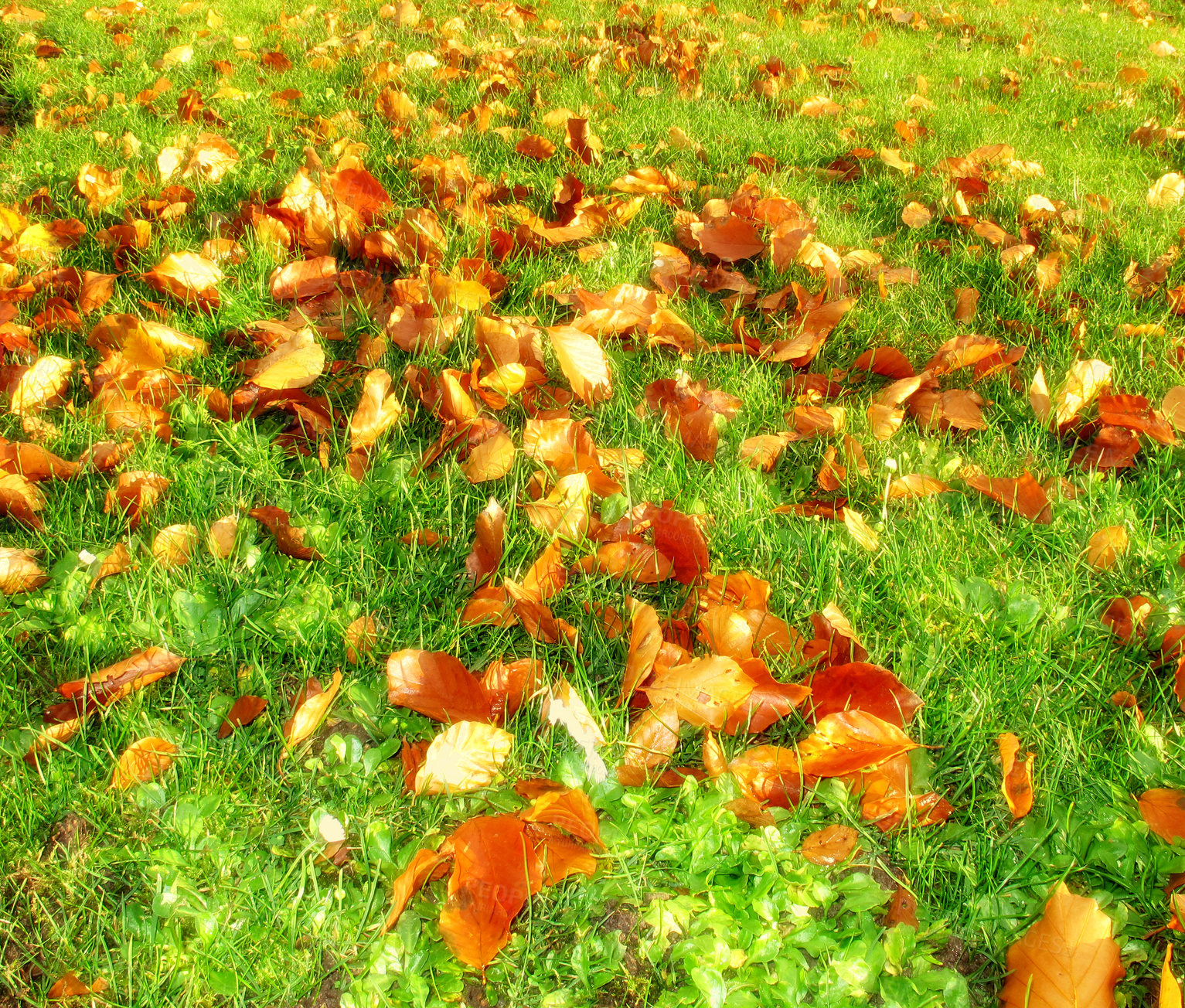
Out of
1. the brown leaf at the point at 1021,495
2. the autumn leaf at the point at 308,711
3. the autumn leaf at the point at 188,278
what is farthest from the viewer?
the autumn leaf at the point at 188,278

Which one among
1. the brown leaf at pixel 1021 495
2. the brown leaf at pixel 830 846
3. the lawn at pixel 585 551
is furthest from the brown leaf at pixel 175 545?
the brown leaf at pixel 1021 495

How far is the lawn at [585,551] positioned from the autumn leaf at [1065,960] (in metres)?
0.06

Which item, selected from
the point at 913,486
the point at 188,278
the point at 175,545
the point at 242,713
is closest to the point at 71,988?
the point at 242,713

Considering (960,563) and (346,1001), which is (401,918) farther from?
(960,563)

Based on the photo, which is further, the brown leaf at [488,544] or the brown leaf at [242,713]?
the brown leaf at [488,544]

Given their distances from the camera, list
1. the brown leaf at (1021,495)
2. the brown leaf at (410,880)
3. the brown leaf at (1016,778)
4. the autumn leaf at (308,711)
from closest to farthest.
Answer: the brown leaf at (410,880), the brown leaf at (1016,778), the autumn leaf at (308,711), the brown leaf at (1021,495)

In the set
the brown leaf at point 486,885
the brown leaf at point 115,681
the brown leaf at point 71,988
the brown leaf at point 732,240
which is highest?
the brown leaf at point 732,240

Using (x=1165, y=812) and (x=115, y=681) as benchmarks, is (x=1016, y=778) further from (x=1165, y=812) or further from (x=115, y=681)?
(x=115, y=681)

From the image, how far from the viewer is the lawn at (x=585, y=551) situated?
46.4 inches

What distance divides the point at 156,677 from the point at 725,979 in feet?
3.16

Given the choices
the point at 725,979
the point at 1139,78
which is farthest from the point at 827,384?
the point at 1139,78

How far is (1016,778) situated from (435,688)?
843 millimetres

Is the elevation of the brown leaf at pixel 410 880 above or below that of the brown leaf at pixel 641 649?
below

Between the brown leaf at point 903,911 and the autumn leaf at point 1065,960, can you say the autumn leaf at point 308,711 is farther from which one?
the autumn leaf at point 1065,960
